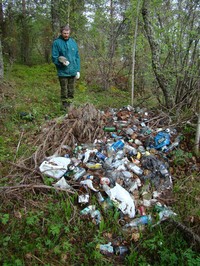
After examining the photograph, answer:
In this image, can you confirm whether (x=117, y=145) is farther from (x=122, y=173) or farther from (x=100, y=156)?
(x=122, y=173)

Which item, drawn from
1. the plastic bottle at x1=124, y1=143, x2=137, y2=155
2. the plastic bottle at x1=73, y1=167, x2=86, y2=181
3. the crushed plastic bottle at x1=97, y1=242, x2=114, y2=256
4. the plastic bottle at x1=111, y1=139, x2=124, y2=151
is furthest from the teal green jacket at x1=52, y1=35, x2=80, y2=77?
the crushed plastic bottle at x1=97, y1=242, x2=114, y2=256

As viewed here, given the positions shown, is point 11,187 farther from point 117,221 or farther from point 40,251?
point 117,221

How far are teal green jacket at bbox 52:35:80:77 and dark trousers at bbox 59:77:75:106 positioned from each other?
0.13 metres

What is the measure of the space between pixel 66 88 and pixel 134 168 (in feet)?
8.61

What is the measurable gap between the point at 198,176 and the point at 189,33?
8.76ft

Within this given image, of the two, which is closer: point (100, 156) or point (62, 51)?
point (100, 156)

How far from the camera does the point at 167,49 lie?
4.20m

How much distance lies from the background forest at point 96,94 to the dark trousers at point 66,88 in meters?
0.25

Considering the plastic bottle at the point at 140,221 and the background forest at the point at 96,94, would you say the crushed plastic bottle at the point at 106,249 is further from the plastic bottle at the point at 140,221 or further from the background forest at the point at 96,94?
the plastic bottle at the point at 140,221

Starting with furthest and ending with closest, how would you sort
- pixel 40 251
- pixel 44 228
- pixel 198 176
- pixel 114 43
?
1. pixel 114 43
2. pixel 198 176
3. pixel 44 228
4. pixel 40 251

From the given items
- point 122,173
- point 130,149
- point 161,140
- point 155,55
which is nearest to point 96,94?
point 155,55

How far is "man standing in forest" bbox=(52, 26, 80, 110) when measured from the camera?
4.18 m

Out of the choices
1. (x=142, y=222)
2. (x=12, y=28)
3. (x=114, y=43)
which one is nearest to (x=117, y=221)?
(x=142, y=222)

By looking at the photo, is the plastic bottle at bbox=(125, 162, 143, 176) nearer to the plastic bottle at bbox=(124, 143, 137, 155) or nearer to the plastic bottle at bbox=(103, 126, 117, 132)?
the plastic bottle at bbox=(124, 143, 137, 155)
